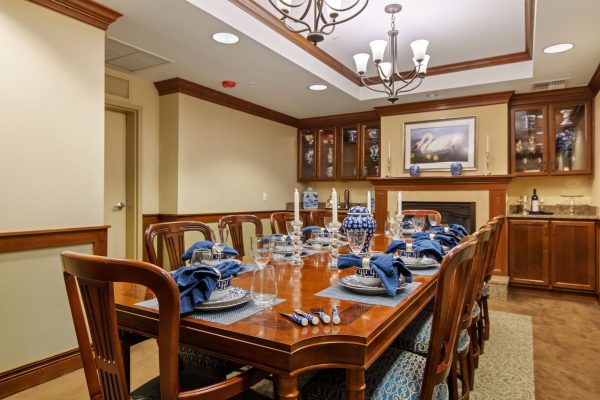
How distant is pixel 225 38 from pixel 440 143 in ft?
10.1

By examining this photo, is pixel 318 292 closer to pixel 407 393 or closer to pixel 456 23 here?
pixel 407 393

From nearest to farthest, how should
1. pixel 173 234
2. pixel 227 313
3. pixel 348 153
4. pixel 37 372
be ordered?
pixel 227 313
pixel 173 234
pixel 37 372
pixel 348 153

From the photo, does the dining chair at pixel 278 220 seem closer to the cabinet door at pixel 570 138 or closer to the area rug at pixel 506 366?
the area rug at pixel 506 366

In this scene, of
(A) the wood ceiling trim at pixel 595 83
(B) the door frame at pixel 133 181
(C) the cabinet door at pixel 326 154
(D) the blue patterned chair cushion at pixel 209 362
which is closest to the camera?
(D) the blue patterned chair cushion at pixel 209 362

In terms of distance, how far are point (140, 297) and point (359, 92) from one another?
157 inches

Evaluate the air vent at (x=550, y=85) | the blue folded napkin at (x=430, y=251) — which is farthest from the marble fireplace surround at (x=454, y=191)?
the blue folded napkin at (x=430, y=251)

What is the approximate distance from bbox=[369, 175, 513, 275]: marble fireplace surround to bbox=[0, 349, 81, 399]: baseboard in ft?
11.4

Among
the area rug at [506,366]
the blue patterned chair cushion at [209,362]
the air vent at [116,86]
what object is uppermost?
the air vent at [116,86]

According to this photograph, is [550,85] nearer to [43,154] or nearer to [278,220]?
[278,220]

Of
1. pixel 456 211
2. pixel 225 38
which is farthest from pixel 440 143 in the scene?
pixel 225 38

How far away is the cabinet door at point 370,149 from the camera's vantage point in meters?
5.48

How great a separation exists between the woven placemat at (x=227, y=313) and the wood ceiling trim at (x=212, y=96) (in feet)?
10.4

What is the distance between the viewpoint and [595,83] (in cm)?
392

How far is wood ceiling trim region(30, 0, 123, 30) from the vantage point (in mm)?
2279
